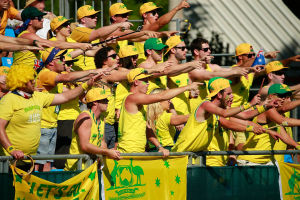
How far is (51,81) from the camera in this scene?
8859mm

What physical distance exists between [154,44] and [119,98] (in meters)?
1.03

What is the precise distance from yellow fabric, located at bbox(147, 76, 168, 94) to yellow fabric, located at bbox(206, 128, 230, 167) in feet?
4.45

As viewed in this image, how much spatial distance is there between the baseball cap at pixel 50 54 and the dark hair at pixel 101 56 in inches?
38.4

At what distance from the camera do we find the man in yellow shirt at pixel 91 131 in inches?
315

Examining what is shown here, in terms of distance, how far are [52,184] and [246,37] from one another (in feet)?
28.1

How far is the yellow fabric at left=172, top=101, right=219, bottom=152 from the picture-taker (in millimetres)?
8953

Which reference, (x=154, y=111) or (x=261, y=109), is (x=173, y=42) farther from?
(x=261, y=109)

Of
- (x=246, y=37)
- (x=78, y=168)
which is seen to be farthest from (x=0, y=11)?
(x=246, y=37)

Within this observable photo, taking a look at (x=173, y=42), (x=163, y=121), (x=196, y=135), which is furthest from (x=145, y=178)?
(x=173, y=42)

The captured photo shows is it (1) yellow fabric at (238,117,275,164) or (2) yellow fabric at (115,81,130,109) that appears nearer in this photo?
(1) yellow fabric at (238,117,275,164)

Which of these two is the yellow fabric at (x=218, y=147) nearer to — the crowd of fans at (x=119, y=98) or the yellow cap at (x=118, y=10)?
the crowd of fans at (x=119, y=98)

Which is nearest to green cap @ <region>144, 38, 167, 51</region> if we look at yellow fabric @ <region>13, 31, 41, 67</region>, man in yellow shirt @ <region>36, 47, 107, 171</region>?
man in yellow shirt @ <region>36, 47, 107, 171</region>

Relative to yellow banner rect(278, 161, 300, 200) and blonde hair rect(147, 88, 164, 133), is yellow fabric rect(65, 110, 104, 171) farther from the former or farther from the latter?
yellow banner rect(278, 161, 300, 200)

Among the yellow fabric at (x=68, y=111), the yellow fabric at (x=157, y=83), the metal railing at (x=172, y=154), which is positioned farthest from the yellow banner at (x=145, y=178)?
the yellow fabric at (x=157, y=83)
